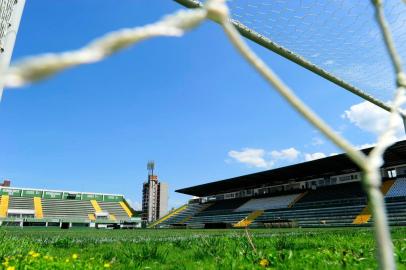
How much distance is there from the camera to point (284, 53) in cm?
505

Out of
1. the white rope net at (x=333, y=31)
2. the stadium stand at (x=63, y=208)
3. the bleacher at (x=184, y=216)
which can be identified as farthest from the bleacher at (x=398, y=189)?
the stadium stand at (x=63, y=208)

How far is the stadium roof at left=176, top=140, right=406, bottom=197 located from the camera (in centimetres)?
2849

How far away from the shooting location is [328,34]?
6516 millimetres

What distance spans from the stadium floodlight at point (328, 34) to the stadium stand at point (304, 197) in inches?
605

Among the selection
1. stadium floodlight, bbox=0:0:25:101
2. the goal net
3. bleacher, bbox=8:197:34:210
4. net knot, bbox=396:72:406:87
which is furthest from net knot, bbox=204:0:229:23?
bleacher, bbox=8:197:34:210

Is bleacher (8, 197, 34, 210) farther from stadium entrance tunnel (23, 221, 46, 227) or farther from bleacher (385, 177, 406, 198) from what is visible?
bleacher (385, 177, 406, 198)

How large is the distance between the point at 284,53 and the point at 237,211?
36819 millimetres

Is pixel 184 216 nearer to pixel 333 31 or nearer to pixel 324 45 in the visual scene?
pixel 324 45

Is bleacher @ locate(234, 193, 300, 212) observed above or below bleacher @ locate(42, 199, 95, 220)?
below

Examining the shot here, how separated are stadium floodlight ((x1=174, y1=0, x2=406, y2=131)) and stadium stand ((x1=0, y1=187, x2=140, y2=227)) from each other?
48.2 meters

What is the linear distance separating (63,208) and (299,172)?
39.8 m

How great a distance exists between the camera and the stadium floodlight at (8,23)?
9.12 feet

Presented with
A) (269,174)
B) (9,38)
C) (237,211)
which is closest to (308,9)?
(9,38)

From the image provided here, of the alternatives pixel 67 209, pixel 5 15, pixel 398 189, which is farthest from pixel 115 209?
pixel 5 15
